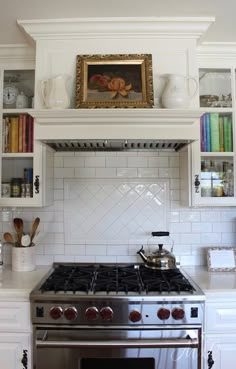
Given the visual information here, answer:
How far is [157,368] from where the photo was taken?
1.65 meters

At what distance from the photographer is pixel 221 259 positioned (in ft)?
7.11

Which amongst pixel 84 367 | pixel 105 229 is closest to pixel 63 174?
pixel 105 229

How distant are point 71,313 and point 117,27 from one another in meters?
1.65

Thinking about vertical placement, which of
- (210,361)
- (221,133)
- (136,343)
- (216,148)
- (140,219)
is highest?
(221,133)

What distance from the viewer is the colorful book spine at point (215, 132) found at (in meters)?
2.06

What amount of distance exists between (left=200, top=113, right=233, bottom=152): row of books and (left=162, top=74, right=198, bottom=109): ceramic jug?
29 centimetres

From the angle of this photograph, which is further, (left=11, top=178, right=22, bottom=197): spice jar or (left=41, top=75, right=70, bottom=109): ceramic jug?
(left=11, top=178, right=22, bottom=197): spice jar

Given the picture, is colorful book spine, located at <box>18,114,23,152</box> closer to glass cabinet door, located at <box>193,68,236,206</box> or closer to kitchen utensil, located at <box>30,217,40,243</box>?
kitchen utensil, located at <box>30,217,40,243</box>

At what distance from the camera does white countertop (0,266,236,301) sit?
1717 millimetres

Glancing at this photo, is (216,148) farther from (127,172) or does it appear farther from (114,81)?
(114,81)

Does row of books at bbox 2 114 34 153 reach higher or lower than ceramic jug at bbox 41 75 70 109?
lower

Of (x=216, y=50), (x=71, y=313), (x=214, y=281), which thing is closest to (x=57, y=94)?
(x=216, y=50)

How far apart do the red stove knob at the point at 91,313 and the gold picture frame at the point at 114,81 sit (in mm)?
1126

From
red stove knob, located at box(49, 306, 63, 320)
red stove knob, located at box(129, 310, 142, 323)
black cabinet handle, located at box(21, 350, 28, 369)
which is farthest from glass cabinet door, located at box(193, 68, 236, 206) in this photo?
black cabinet handle, located at box(21, 350, 28, 369)
